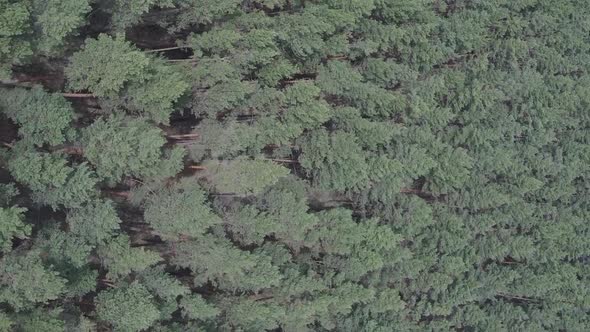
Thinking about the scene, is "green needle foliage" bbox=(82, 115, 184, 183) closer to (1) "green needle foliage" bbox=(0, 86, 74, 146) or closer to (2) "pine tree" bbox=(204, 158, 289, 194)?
(1) "green needle foliage" bbox=(0, 86, 74, 146)

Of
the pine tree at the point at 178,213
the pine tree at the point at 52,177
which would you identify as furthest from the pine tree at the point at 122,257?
the pine tree at the point at 52,177

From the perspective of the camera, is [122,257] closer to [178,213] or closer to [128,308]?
[128,308]

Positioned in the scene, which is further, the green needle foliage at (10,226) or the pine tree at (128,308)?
the pine tree at (128,308)

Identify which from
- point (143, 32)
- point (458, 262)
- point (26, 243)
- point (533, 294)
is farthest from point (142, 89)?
point (533, 294)

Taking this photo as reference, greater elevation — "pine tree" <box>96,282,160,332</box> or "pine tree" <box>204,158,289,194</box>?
"pine tree" <box>204,158,289,194</box>

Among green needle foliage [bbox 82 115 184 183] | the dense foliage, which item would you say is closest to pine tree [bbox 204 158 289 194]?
the dense foliage

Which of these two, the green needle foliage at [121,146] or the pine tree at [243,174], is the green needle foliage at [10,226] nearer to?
the green needle foliage at [121,146]

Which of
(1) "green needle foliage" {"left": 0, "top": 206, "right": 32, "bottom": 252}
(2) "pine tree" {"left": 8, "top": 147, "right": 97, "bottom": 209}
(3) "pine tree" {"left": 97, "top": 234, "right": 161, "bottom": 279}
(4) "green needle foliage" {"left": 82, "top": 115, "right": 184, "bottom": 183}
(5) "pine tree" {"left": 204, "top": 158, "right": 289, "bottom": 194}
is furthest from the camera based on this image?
(5) "pine tree" {"left": 204, "top": 158, "right": 289, "bottom": 194}

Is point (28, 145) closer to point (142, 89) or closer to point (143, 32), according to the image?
point (142, 89)
